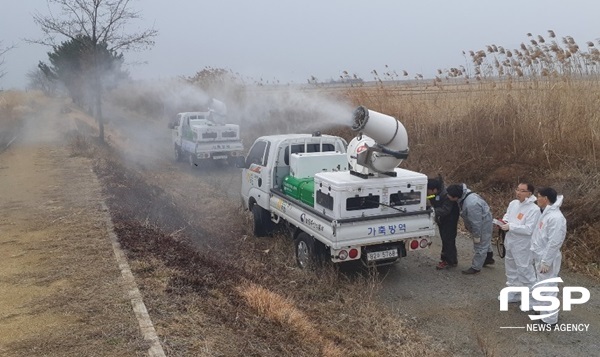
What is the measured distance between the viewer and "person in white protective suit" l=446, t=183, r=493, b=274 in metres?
7.21

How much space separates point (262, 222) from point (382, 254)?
9.99 feet

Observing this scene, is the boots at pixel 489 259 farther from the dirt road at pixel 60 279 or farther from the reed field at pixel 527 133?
the dirt road at pixel 60 279

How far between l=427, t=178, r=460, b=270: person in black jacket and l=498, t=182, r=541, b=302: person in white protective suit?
120 cm

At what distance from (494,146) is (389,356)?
8.18 metres

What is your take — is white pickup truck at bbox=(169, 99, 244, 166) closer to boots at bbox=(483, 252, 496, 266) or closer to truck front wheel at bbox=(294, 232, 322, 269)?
truck front wheel at bbox=(294, 232, 322, 269)

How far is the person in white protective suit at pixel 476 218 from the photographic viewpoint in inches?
284

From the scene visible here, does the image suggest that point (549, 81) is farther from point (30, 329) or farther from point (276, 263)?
point (30, 329)

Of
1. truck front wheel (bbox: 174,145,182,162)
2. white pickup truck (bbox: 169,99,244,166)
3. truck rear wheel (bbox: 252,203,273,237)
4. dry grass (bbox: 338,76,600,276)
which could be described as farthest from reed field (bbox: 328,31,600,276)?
truck front wheel (bbox: 174,145,182,162)

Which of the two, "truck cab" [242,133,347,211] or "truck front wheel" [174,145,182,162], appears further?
"truck front wheel" [174,145,182,162]

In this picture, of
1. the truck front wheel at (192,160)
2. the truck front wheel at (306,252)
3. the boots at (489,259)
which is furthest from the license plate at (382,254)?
the truck front wheel at (192,160)

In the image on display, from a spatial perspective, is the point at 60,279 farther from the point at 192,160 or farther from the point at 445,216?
the point at 192,160

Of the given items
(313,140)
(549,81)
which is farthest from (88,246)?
(549,81)

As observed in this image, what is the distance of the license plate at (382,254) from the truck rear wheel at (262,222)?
9.76 ft

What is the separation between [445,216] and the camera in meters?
7.55
